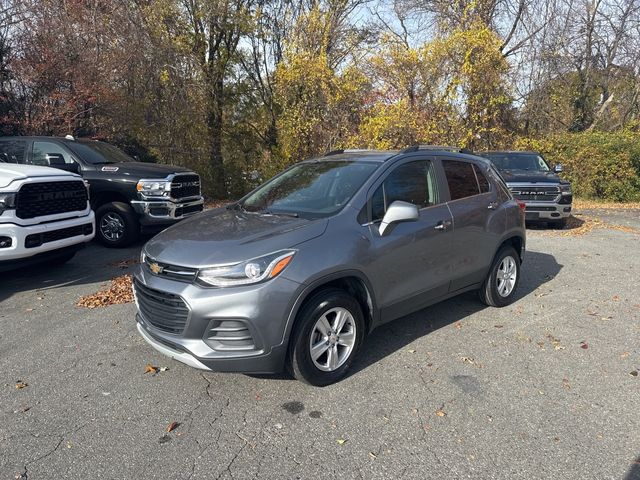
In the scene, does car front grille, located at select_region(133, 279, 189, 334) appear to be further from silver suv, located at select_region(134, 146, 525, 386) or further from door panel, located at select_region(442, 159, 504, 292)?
door panel, located at select_region(442, 159, 504, 292)

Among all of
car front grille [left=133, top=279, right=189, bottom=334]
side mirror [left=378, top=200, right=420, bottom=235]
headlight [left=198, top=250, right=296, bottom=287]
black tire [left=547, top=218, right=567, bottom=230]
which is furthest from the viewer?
black tire [left=547, top=218, right=567, bottom=230]

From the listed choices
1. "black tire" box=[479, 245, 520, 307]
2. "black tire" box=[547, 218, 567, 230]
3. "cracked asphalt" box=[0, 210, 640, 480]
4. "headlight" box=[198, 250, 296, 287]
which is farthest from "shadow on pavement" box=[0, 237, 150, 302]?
"black tire" box=[547, 218, 567, 230]

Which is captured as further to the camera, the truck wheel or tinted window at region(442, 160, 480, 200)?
the truck wheel

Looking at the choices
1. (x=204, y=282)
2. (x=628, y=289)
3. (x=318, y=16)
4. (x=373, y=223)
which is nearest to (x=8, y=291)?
(x=204, y=282)

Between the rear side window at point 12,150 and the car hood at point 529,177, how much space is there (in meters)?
9.70

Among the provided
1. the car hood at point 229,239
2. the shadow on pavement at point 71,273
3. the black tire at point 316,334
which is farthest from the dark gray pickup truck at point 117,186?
the black tire at point 316,334

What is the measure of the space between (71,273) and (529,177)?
9.38 meters

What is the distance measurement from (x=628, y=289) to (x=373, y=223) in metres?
4.28

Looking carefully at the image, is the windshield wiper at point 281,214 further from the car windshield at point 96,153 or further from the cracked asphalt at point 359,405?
the car windshield at point 96,153

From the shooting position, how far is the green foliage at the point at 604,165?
52.6 ft

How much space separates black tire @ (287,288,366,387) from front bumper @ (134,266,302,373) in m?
0.14

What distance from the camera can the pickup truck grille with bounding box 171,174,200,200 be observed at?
8.33 metres

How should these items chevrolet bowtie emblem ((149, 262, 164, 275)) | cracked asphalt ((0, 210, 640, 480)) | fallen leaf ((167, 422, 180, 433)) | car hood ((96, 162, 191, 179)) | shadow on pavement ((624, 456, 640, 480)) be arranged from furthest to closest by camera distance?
car hood ((96, 162, 191, 179))
chevrolet bowtie emblem ((149, 262, 164, 275))
fallen leaf ((167, 422, 180, 433))
cracked asphalt ((0, 210, 640, 480))
shadow on pavement ((624, 456, 640, 480))

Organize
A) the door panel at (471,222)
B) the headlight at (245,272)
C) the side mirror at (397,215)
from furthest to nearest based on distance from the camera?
1. the door panel at (471,222)
2. the side mirror at (397,215)
3. the headlight at (245,272)
